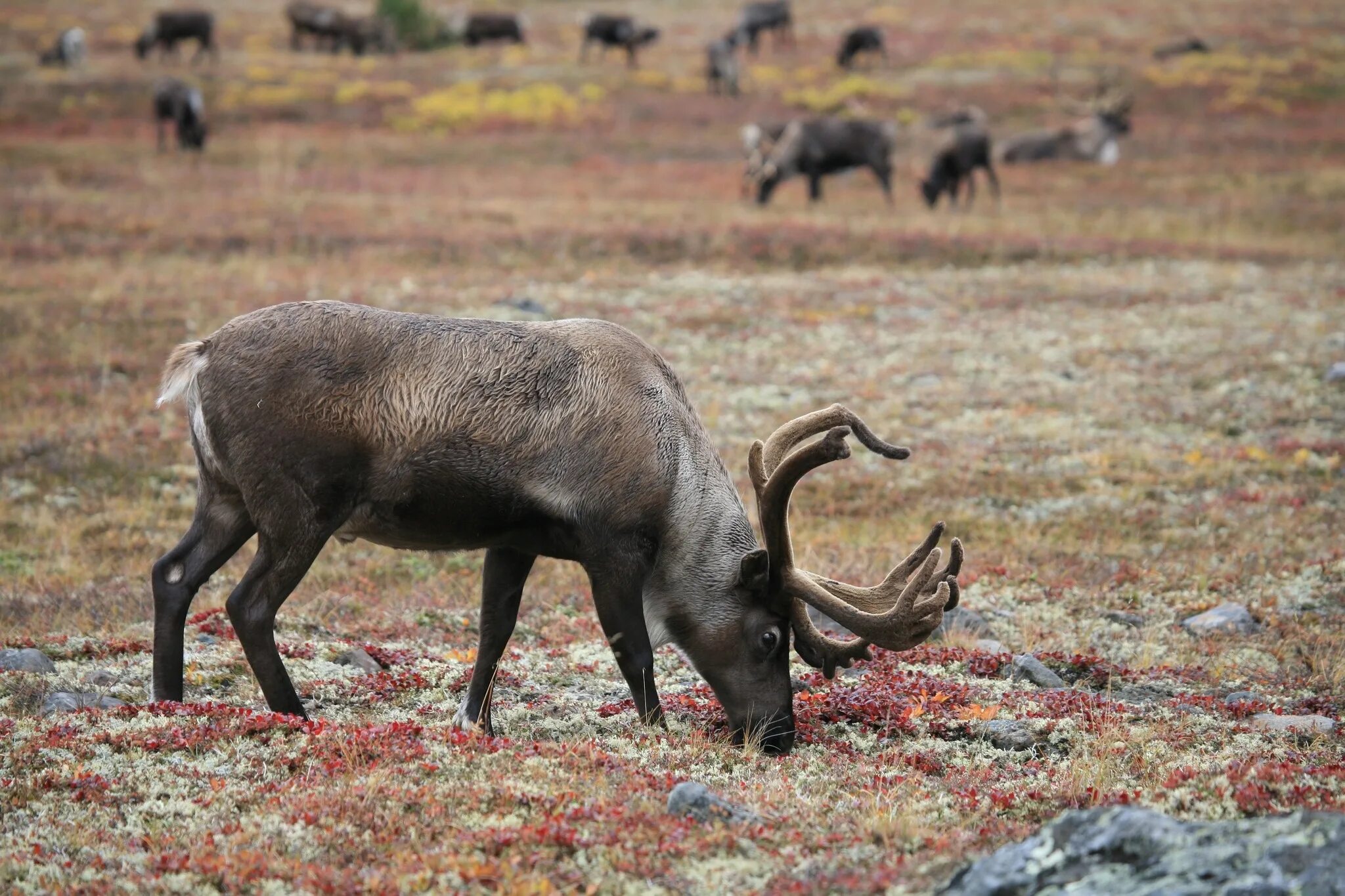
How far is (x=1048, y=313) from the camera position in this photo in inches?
883

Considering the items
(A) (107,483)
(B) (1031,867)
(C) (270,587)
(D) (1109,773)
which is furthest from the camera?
(A) (107,483)

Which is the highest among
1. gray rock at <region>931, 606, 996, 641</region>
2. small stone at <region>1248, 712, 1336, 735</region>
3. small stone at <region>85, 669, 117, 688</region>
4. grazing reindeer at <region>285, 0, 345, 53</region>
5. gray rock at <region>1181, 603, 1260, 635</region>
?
grazing reindeer at <region>285, 0, 345, 53</region>

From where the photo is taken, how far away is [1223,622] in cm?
1003

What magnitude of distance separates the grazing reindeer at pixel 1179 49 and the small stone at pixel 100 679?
55312 millimetres

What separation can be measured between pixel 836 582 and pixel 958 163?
28.0 m

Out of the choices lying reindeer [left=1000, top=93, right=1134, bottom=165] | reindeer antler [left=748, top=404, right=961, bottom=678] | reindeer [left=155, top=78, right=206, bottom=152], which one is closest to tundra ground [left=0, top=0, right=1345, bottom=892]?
reindeer antler [left=748, top=404, right=961, bottom=678]

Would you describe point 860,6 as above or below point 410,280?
above

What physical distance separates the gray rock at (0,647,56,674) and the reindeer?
104ft

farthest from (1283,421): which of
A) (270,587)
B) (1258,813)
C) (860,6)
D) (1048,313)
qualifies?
(860,6)

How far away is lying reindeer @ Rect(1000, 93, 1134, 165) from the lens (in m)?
40.6

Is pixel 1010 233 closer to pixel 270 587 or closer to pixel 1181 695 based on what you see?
pixel 1181 695

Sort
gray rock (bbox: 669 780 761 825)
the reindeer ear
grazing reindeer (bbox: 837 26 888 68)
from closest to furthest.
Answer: gray rock (bbox: 669 780 761 825), the reindeer ear, grazing reindeer (bbox: 837 26 888 68)

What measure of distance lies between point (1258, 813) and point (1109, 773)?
800mm

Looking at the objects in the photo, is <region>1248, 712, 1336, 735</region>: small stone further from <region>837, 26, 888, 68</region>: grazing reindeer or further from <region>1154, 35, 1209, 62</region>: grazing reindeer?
<region>1154, 35, 1209, 62</region>: grazing reindeer
